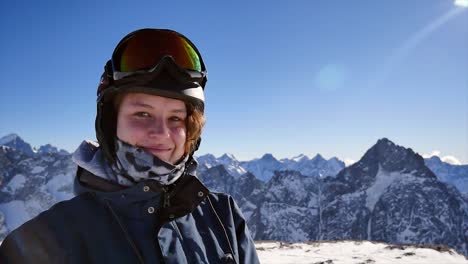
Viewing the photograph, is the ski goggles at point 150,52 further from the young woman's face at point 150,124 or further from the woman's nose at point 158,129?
the woman's nose at point 158,129

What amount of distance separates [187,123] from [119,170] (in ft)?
2.35

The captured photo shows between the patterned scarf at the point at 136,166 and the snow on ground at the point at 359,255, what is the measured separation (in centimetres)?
1258

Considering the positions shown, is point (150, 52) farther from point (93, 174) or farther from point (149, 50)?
point (93, 174)

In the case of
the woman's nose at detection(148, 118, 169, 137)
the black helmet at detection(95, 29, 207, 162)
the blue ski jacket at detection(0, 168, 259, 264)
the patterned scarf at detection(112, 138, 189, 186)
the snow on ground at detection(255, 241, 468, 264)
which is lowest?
the snow on ground at detection(255, 241, 468, 264)

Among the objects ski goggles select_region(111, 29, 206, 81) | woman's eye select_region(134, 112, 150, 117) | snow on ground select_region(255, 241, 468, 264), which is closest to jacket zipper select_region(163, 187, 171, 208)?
woman's eye select_region(134, 112, 150, 117)

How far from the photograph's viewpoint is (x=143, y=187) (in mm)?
2598

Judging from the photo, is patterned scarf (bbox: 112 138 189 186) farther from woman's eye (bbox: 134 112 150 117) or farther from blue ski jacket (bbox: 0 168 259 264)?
woman's eye (bbox: 134 112 150 117)

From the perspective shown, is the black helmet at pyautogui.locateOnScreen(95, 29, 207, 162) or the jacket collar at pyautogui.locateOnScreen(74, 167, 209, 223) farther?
the black helmet at pyautogui.locateOnScreen(95, 29, 207, 162)

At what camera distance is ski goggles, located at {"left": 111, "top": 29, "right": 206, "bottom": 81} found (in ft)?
Result: 9.76

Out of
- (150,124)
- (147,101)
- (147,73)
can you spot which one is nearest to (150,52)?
(147,73)

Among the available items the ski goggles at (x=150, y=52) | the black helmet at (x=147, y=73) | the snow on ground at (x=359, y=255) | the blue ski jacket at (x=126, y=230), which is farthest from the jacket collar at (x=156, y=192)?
the snow on ground at (x=359, y=255)

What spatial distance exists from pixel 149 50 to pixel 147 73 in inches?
14.0

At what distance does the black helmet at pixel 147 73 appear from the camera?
280cm

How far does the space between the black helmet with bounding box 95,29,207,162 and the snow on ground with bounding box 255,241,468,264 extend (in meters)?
12.5
